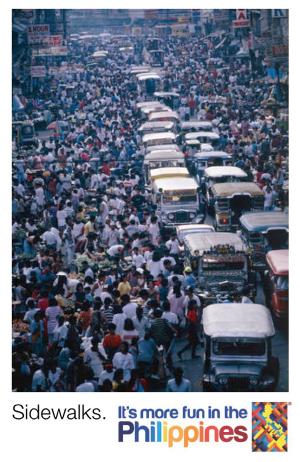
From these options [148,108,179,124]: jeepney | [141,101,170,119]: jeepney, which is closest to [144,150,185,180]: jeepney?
[148,108,179,124]: jeepney

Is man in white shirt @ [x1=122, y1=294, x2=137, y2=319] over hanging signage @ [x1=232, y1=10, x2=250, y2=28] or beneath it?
beneath

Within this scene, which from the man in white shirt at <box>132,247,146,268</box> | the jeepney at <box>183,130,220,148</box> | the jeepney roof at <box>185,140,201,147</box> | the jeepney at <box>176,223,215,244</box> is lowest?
the man in white shirt at <box>132,247,146,268</box>

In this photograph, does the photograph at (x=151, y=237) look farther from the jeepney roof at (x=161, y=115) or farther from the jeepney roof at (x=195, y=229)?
the jeepney roof at (x=161, y=115)

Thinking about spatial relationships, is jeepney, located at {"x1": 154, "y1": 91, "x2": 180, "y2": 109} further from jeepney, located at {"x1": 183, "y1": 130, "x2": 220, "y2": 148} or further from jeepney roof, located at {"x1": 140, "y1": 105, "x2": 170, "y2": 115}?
jeepney, located at {"x1": 183, "y1": 130, "x2": 220, "y2": 148}

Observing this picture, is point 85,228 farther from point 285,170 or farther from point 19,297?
point 285,170

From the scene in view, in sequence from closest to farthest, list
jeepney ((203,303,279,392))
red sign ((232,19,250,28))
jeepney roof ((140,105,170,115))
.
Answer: jeepney ((203,303,279,392))
jeepney roof ((140,105,170,115))
red sign ((232,19,250,28))

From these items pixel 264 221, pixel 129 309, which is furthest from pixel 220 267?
pixel 129 309
